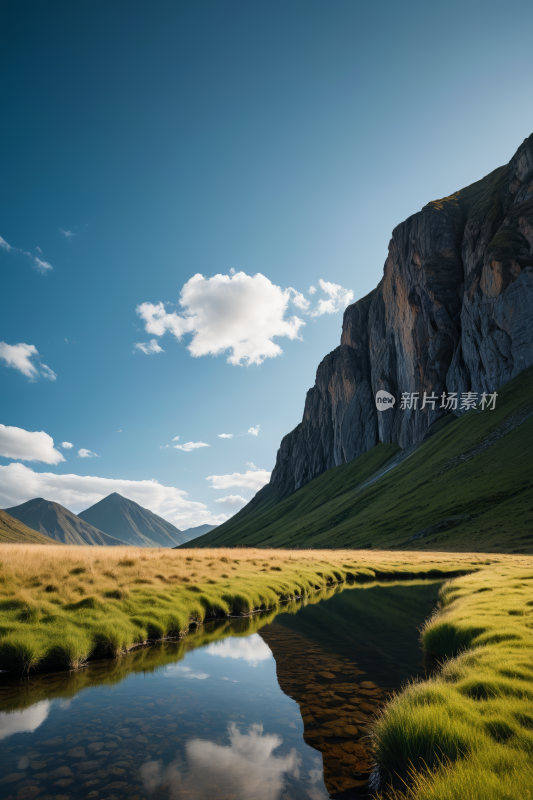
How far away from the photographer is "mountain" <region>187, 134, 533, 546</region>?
123 meters

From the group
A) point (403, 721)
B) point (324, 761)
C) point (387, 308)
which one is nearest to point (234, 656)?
point (324, 761)

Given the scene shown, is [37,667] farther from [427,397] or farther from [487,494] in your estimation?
[427,397]

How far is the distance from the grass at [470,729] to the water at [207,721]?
1185 mm

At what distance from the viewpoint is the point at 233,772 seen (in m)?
7.81

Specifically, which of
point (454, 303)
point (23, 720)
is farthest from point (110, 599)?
point (454, 303)

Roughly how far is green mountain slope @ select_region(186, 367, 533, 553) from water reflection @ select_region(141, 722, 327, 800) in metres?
56.8

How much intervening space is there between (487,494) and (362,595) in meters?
64.5

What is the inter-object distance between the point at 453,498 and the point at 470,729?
90.7m

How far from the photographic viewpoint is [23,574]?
61.2 ft

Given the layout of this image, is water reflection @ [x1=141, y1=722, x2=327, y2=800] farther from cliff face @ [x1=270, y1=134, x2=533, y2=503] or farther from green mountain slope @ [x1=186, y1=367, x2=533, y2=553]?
cliff face @ [x1=270, y1=134, x2=533, y2=503]
